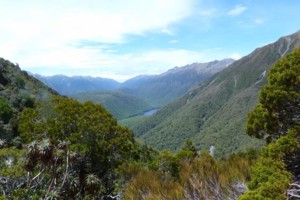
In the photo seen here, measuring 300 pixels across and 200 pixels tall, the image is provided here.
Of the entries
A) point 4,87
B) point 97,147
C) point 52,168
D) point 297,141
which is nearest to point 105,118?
point 97,147

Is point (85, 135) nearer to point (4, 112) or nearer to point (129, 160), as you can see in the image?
point (129, 160)

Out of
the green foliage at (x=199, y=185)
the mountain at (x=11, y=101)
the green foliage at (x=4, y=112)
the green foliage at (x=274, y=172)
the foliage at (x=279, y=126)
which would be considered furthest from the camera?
the green foliage at (x=4, y=112)

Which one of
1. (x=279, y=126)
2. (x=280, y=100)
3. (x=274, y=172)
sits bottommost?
(x=274, y=172)

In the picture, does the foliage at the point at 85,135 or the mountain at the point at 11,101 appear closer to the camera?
the foliage at the point at 85,135

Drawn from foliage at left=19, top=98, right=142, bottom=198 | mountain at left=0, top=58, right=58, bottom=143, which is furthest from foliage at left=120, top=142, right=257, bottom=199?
mountain at left=0, top=58, right=58, bottom=143

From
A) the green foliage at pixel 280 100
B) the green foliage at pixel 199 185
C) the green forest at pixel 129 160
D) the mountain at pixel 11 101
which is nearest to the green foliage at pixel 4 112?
the mountain at pixel 11 101

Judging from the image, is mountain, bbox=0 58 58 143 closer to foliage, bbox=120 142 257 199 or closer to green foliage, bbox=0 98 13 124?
green foliage, bbox=0 98 13 124

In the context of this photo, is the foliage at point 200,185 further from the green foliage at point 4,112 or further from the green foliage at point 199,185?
the green foliage at point 4,112

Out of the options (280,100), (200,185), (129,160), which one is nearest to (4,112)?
(129,160)

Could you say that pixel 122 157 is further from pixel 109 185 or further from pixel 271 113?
pixel 271 113

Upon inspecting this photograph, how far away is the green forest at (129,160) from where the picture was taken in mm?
12055

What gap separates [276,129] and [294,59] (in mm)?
2948

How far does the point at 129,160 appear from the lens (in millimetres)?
25156

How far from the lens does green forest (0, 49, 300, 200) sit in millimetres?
12055
